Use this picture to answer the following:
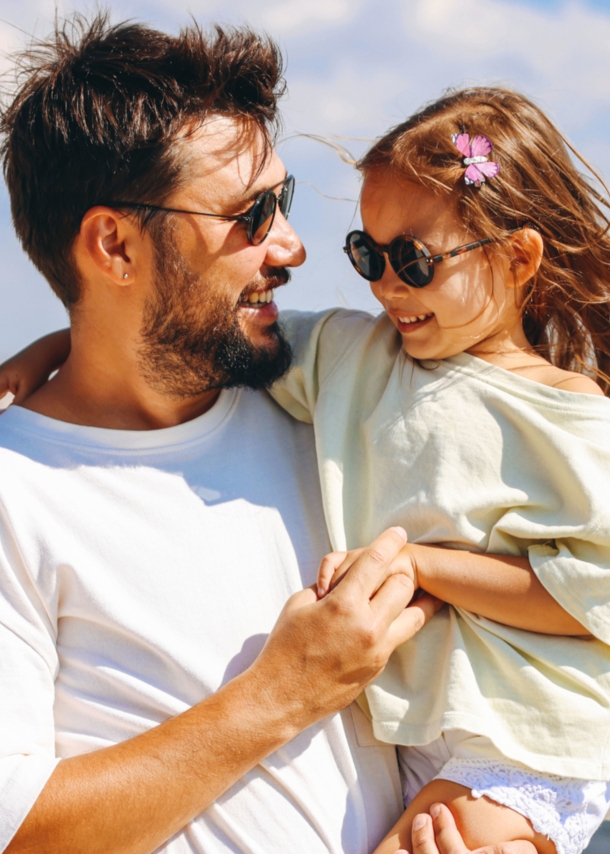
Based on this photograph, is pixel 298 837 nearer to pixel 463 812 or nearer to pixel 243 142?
pixel 463 812

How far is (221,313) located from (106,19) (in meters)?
1.03

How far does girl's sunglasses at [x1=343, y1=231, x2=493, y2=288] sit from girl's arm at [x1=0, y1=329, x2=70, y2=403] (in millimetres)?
1109

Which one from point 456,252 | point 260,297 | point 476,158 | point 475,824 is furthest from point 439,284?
point 475,824

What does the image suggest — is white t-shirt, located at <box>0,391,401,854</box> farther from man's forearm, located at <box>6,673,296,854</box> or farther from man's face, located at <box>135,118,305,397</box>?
man's face, located at <box>135,118,305,397</box>

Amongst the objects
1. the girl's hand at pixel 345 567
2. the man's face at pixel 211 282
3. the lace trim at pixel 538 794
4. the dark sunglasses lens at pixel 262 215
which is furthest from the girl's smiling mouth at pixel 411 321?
the lace trim at pixel 538 794

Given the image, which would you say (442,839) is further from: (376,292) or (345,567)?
(376,292)

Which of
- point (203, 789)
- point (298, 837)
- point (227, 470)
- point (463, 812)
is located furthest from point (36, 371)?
point (463, 812)

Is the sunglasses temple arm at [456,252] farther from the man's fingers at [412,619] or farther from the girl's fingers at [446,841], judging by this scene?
the girl's fingers at [446,841]

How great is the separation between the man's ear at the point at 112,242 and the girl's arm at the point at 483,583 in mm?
1078

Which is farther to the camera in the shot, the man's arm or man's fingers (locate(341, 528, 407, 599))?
man's fingers (locate(341, 528, 407, 599))

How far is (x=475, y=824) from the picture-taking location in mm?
2002

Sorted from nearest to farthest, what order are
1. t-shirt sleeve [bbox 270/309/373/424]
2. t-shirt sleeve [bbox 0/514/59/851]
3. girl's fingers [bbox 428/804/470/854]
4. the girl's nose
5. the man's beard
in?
1. t-shirt sleeve [bbox 0/514/59/851]
2. girl's fingers [bbox 428/804/470/854]
3. the girl's nose
4. the man's beard
5. t-shirt sleeve [bbox 270/309/373/424]

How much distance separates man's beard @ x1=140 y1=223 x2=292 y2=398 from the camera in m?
2.50

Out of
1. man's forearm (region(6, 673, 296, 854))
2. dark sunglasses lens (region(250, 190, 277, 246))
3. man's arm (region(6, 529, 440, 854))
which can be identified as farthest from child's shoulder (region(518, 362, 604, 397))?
man's forearm (region(6, 673, 296, 854))
